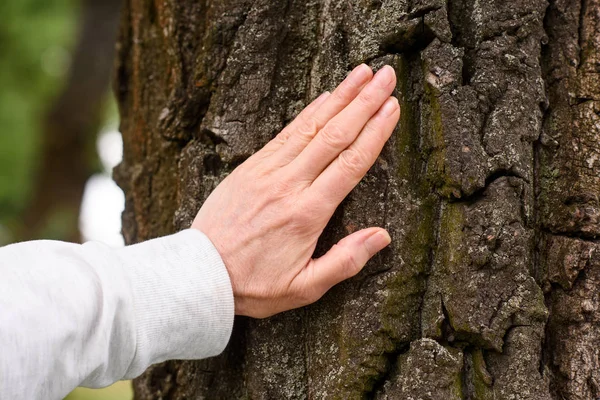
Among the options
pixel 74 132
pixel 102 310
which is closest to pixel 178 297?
pixel 102 310

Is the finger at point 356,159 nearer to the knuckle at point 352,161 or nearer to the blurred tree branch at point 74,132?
the knuckle at point 352,161

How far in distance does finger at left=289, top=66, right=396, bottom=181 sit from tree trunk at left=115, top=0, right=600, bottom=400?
0.38 feet

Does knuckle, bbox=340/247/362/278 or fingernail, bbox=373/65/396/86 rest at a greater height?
fingernail, bbox=373/65/396/86

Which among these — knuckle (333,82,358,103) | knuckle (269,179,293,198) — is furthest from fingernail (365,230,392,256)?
knuckle (333,82,358,103)

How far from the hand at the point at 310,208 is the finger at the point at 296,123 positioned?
0.03 m

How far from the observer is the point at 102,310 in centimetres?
126

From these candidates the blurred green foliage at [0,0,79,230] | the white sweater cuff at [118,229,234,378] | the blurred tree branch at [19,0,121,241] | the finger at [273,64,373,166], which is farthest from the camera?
the blurred green foliage at [0,0,79,230]

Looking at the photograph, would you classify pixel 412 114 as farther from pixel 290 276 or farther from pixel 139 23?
pixel 139 23

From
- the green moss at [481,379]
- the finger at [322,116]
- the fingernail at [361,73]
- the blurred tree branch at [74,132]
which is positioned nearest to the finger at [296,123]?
the finger at [322,116]

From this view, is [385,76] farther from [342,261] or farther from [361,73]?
[342,261]

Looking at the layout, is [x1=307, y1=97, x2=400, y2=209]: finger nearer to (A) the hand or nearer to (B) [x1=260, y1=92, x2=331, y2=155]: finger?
(A) the hand

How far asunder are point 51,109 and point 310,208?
6816 millimetres

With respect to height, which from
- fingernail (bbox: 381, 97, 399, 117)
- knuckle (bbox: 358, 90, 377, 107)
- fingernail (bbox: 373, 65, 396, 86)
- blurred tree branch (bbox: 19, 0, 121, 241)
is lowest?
blurred tree branch (bbox: 19, 0, 121, 241)

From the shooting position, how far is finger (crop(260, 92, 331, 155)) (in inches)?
58.8
